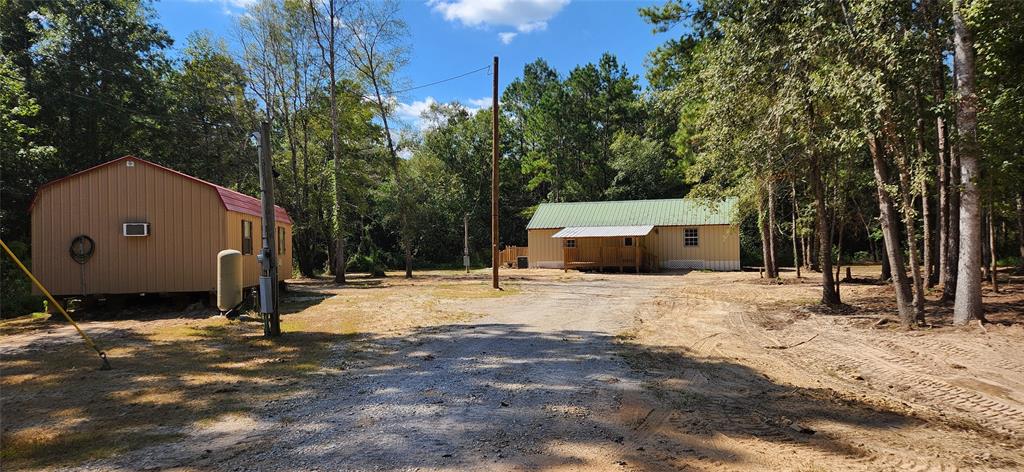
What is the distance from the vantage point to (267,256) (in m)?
7.71

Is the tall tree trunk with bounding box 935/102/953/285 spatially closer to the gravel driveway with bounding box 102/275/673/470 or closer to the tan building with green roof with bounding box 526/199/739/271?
the gravel driveway with bounding box 102/275/673/470

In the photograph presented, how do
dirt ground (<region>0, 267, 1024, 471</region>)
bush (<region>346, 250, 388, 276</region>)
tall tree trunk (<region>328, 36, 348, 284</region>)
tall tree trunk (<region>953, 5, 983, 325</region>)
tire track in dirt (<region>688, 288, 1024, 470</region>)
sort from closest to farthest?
1. tire track in dirt (<region>688, 288, 1024, 470</region>)
2. dirt ground (<region>0, 267, 1024, 471</region>)
3. tall tree trunk (<region>953, 5, 983, 325</region>)
4. tall tree trunk (<region>328, 36, 348, 284</region>)
5. bush (<region>346, 250, 388, 276</region>)

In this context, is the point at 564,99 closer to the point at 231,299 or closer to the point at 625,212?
the point at 625,212

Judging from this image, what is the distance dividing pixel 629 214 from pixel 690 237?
11.5ft

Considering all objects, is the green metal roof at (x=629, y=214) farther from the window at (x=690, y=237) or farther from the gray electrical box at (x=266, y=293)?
the gray electrical box at (x=266, y=293)

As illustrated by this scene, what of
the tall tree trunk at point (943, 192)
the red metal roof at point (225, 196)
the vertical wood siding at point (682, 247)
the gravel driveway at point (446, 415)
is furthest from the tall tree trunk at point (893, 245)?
the vertical wood siding at point (682, 247)

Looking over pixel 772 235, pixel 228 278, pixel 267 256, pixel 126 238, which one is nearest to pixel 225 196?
pixel 126 238

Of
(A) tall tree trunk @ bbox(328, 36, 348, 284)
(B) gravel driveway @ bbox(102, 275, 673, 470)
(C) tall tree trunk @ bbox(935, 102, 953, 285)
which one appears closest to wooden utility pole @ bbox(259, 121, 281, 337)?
(B) gravel driveway @ bbox(102, 275, 673, 470)

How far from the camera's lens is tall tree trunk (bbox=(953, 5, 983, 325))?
24.0 feet

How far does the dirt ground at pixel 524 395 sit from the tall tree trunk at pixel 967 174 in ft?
1.78

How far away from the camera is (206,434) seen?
3.84 metres

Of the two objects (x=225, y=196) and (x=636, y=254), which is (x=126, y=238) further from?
(x=636, y=254)

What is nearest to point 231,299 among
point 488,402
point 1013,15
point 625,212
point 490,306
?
point 490,306

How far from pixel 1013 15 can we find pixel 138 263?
16.0 meters
